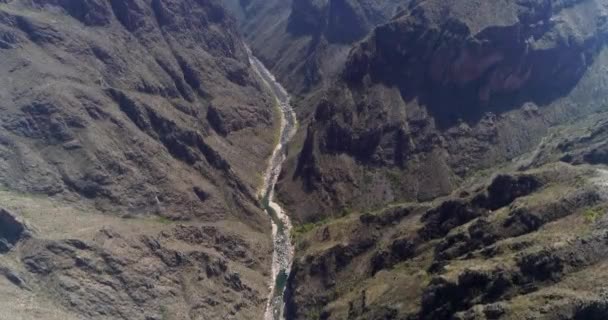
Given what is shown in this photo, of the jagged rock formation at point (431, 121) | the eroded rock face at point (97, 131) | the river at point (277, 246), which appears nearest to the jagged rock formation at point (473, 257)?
the river at point (277, 246)

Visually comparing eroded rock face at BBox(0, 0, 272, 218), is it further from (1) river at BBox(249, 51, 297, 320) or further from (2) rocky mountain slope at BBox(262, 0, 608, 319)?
(2) rocky mountain slope at BBox(262, 0, 608, 319)

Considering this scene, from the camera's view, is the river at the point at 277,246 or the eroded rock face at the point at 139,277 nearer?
the eroded rock face at the point at 139,277

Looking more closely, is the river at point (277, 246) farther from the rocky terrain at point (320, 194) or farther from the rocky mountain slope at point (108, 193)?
the rocky mountain slope at point (108, 193)

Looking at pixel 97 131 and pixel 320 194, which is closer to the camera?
pixel 97 131

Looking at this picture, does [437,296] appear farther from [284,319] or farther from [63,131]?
[63,131]

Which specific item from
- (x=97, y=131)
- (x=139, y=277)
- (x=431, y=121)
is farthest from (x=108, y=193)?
(x=431, y=121)

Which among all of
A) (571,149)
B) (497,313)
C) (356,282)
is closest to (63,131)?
(356,282)

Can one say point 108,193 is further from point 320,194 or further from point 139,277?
point 320,194

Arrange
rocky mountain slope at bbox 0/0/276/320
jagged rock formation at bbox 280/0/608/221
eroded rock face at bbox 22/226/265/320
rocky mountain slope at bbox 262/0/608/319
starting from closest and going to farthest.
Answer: rocky mountain slope at bbox 262/0/608/319 → eroded rock face at bbox 22/226/265/320 → rocky mountain slope at bbox 0/0/276/320 → jagged rock formation at bbox 280/0/608/221

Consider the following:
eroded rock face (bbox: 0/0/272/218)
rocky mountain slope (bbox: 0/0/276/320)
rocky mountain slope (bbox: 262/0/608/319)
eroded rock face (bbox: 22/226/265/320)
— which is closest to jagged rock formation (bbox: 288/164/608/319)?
rocky mountain slope (bbox: 262/0/608/319)
